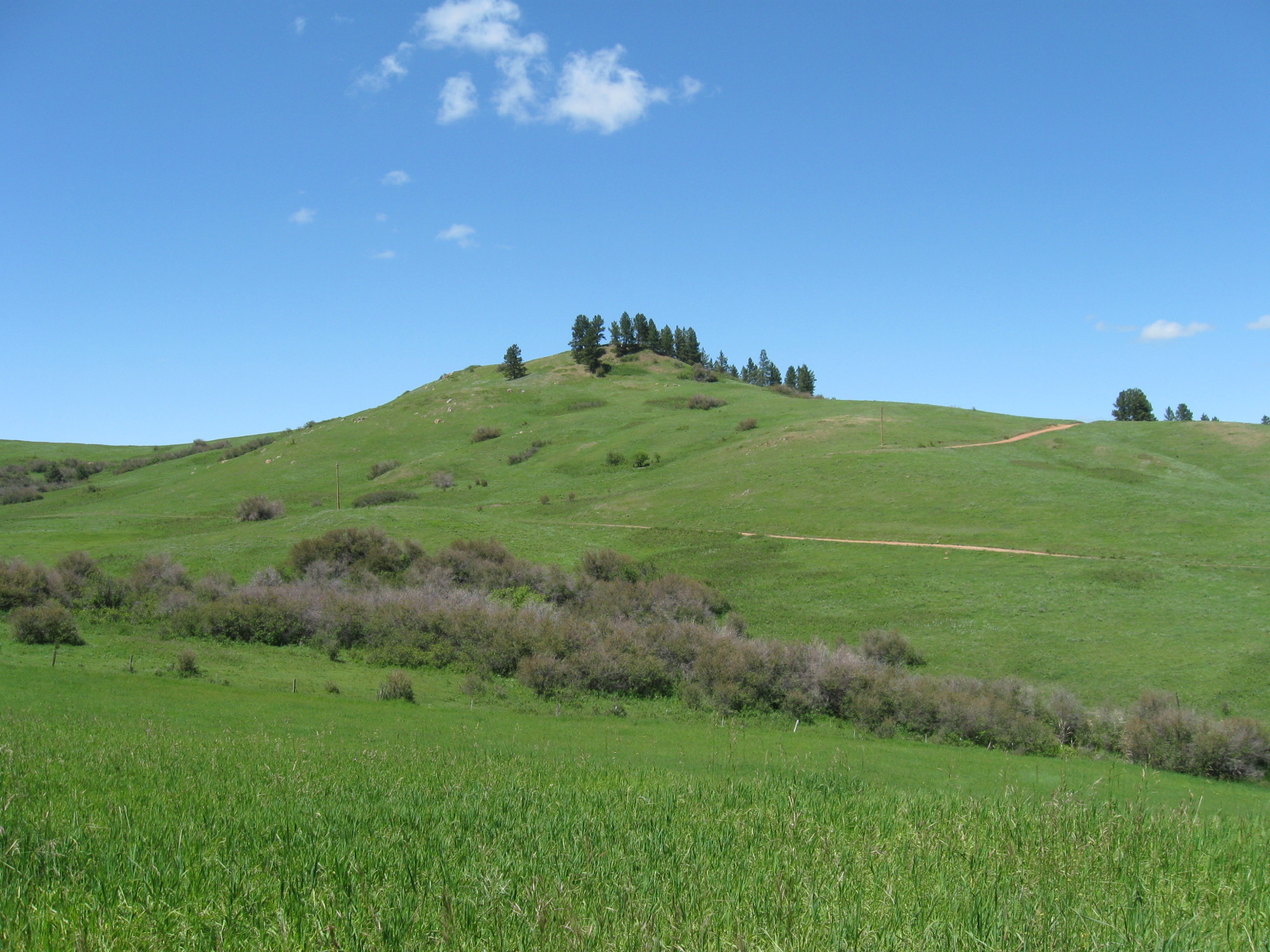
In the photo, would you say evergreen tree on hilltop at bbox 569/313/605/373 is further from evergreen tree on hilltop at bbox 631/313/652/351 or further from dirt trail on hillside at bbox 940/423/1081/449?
dirt trail on hillside at bbox 940/423/1081/449

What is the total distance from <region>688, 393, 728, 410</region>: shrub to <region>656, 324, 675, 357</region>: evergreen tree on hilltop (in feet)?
171

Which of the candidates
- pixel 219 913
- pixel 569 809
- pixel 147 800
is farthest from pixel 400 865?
pixel 147 800

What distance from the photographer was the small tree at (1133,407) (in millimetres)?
111875

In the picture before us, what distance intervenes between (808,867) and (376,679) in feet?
97.3

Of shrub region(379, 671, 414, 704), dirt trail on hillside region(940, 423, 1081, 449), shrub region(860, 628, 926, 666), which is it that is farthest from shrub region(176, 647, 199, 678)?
dirt trail on hillside region(940, 423, 1081, 449)

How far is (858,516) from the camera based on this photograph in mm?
57938

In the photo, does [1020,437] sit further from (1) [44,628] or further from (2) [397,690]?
(1) [44,628]

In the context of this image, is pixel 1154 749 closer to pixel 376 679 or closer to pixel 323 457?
pixel 376 679

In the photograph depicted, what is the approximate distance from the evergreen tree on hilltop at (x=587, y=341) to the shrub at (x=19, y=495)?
90.6m

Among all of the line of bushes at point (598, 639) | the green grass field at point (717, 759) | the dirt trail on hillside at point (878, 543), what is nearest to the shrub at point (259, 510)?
the green grass field at point (717, 759)

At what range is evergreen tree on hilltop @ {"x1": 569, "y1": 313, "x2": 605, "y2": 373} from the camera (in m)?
157

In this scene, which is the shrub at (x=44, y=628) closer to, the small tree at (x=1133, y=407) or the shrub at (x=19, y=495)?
the shrub at (x=19, y=495)

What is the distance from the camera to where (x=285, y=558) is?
49.5 m

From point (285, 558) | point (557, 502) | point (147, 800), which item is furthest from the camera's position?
point (557, 502)
